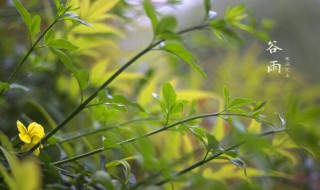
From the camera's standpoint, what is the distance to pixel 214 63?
4.05 feet

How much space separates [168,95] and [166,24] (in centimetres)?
7

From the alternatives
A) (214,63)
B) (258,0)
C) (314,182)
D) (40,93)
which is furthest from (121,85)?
(258,0)

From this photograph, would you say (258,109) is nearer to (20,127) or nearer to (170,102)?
(170,102)

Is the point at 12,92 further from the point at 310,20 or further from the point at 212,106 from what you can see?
the point at 310,20

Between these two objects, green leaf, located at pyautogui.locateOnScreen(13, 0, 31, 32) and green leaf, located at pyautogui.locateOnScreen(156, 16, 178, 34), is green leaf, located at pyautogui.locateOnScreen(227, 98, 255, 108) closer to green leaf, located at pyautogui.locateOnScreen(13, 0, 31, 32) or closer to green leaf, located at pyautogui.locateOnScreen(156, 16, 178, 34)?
green leaf, located at pyautogui.locateOnScreen(156, 16, 178, 34)

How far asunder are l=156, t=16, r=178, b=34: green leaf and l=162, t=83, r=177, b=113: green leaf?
57 mm

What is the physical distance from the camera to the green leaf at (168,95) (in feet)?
1.17

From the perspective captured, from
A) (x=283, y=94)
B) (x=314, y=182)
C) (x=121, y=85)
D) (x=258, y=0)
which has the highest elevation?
(x=258, y=0)

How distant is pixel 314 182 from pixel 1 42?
64 cm

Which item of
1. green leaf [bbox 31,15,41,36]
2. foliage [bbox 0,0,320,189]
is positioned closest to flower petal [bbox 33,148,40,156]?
foliage [bbox 0,0,320,189]

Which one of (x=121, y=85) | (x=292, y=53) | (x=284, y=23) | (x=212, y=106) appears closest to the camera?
(x=121, y=85)

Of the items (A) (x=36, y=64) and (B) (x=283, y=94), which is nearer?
(A) (x=36, y=64)

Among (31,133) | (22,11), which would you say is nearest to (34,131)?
(31,133)

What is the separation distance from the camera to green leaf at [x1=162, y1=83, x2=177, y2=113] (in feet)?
1.17
